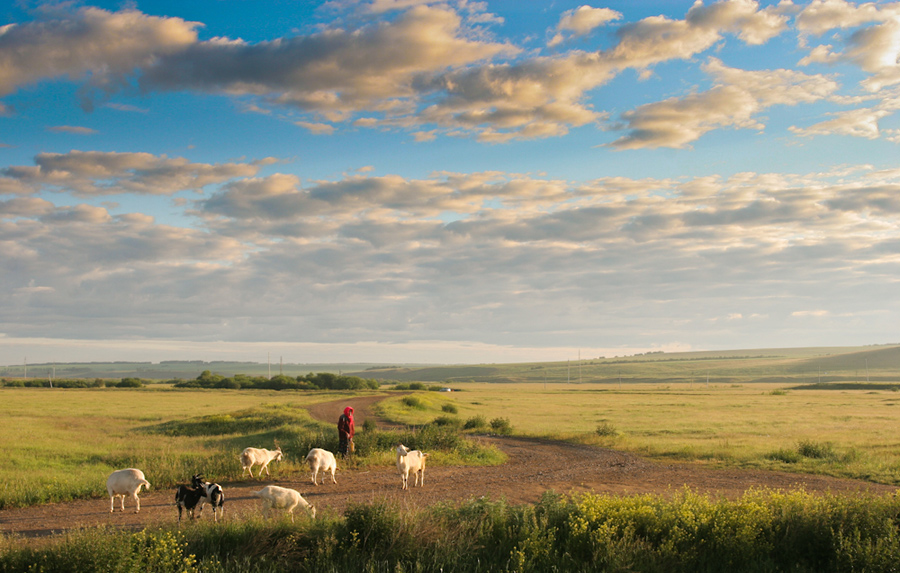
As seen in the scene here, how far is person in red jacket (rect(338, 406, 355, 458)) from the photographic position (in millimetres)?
20406

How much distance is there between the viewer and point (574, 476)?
1961cm

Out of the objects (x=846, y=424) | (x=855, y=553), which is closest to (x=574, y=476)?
(x=855, y=553)

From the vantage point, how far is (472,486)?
56.3 ft

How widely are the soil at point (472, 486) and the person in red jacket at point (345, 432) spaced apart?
1020mm

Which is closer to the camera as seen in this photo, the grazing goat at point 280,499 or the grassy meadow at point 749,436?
the grazing goat at point 280,499

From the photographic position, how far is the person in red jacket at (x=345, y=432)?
2041cm

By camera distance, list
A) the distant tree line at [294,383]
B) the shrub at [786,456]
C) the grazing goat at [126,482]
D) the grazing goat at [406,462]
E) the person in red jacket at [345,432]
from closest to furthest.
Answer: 1. the grazing goat at [126,482]
2. the grazing goat at [406,462]
3. the person in red jacket at [345,432]
4. the shrub at [786,456]
5. the distant tree line at [294,383]

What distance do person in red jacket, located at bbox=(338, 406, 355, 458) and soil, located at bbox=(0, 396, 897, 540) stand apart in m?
1.02

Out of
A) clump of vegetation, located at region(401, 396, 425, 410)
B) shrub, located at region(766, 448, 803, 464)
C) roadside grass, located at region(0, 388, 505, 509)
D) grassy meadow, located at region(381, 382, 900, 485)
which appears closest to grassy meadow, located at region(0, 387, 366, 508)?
roadside grass, located at region(0, 388, 505, 509)

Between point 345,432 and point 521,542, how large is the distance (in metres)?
12.5

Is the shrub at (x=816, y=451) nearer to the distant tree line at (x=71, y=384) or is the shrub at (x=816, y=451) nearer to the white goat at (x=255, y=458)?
the white goat at (x=255, y=458)

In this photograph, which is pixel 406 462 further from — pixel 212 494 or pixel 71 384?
pixel 71 384

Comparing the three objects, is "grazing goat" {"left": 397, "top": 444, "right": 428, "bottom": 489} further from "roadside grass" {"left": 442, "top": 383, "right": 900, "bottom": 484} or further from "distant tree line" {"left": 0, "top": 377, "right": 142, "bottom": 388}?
"distant tree line" {"left": 0, "top": 377, "right": 142, "bottom": 388}

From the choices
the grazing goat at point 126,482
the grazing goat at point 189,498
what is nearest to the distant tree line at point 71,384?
the grazing goat at point 126,482
